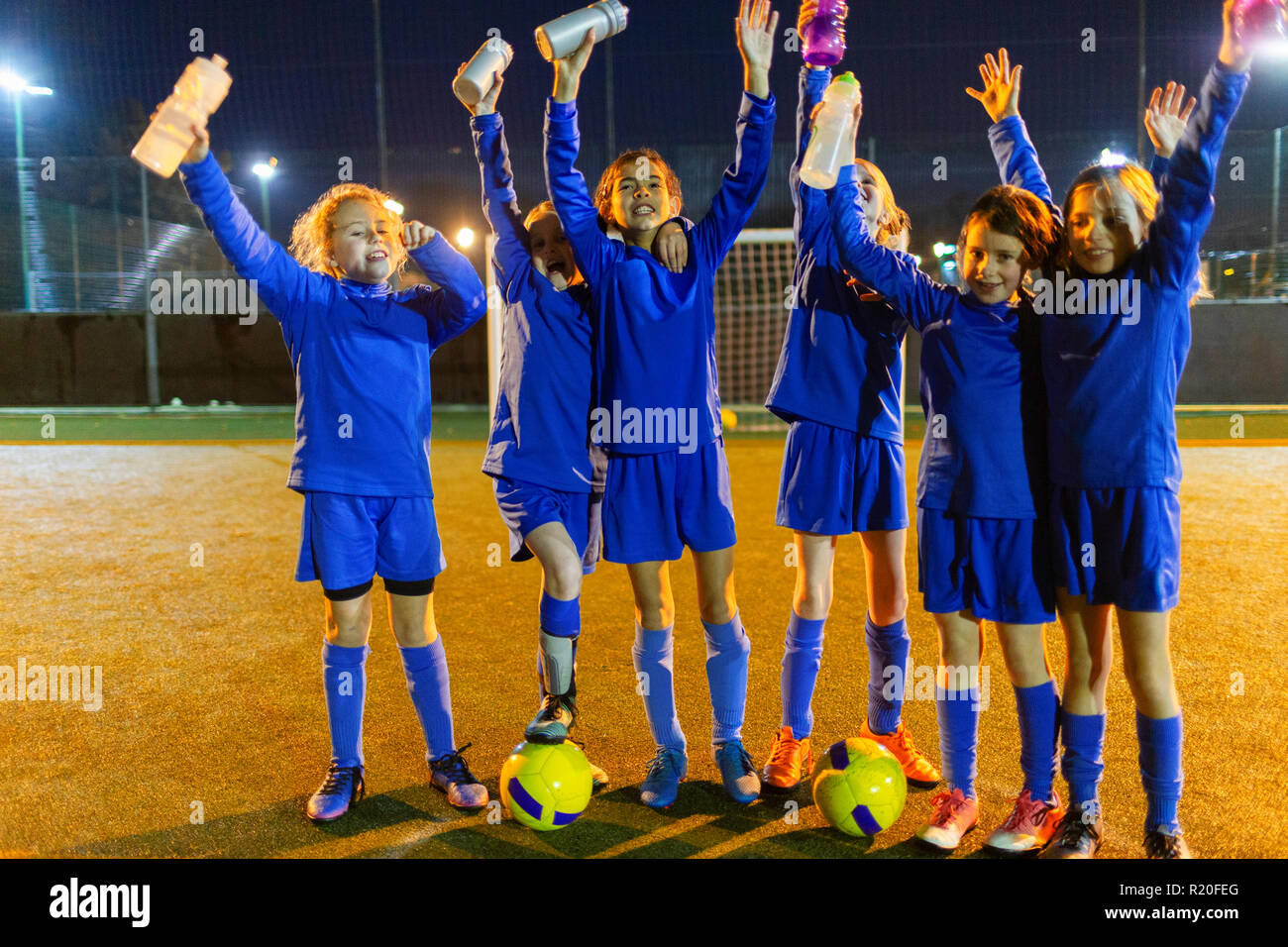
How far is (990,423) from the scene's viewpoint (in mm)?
2416

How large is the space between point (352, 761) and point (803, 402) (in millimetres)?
1683

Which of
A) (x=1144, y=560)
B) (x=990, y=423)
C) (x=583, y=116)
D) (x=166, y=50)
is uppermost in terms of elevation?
(x=166, y=50)

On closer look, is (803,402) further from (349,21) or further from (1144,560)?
(349,21)

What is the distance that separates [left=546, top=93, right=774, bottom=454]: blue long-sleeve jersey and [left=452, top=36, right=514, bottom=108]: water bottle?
184 mm

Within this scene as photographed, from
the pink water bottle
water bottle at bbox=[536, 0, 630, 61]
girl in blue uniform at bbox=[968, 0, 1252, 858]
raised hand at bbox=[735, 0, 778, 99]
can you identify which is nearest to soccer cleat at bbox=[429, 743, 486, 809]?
girl in blue uniform at bbox=[968, 0, 1252, 858]

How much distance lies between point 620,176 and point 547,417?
2.40 ft

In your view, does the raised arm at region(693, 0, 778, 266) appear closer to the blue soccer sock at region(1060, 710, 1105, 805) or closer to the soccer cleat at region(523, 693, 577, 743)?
the soccer cleat at region(523, 693, 577, 743)

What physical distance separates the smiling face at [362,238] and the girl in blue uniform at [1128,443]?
72.9 inches

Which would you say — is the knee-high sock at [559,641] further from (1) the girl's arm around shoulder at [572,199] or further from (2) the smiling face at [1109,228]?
(2) the smiling face at [1109,228]

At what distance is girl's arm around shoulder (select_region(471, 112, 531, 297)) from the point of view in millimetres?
2789
